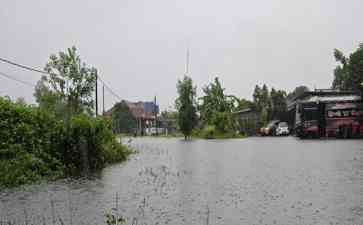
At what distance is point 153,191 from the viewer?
10234 millimetres

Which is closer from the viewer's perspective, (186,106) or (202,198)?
(202,198)

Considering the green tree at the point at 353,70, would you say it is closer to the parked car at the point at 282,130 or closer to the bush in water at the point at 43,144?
the parked car at the point at 282,130

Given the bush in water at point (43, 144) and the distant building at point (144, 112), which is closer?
the bush in water at point (43, 144)

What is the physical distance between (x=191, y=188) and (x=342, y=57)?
53.6m

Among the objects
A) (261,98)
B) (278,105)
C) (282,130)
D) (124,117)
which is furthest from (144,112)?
(282,130)

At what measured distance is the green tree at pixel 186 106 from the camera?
56.4 meters

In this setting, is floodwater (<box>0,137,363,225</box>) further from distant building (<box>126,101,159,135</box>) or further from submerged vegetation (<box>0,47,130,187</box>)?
distant building (<box>126,101,159,135</box>)

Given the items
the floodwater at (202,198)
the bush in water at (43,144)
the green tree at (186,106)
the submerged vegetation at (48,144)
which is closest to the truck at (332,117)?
the green tree at (186,106)

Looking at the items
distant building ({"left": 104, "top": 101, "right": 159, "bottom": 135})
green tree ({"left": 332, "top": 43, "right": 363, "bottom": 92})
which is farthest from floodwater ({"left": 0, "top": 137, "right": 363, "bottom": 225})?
distant building ({"left": 104, "top": 101, "right": 159, "bottom": 135})

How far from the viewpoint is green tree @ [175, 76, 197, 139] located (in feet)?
185

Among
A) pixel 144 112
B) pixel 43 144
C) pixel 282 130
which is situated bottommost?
pixel 43 144

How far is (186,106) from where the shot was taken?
58.0 meters

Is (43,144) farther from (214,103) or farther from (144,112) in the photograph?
(144,112)

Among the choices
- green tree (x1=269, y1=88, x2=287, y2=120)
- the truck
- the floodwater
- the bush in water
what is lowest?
the floodwater
